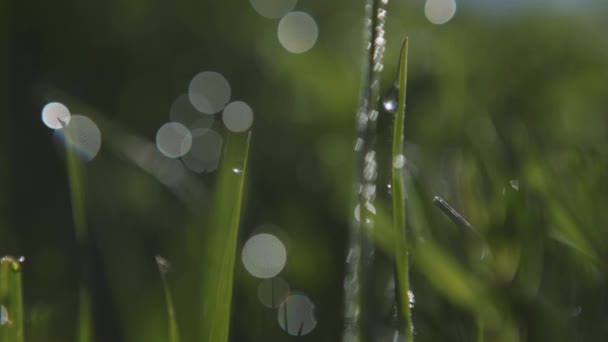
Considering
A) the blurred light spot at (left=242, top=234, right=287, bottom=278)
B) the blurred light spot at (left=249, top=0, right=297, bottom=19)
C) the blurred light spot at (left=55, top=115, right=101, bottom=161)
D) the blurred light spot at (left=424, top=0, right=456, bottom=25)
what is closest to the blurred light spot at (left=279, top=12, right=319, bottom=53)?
the blurred light spot at (left=249, top=0, right=297, bottom=19)

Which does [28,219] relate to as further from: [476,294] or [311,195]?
[476,294]

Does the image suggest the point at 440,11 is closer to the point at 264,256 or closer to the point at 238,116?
the point at 238,116

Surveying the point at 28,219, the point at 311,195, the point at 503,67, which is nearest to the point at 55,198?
the point at 28,219

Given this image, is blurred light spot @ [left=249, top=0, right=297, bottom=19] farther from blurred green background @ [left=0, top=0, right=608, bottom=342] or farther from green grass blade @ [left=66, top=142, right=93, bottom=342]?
green grass blade @ [left=66, top=142, right=93, bottom=342]

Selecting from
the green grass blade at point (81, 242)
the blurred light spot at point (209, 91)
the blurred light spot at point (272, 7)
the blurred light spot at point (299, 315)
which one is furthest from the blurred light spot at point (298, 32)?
the green grass blade at point (81, 242)

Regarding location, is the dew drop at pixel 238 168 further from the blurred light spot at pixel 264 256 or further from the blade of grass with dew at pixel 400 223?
the blurred light spot at pixel 264 256
